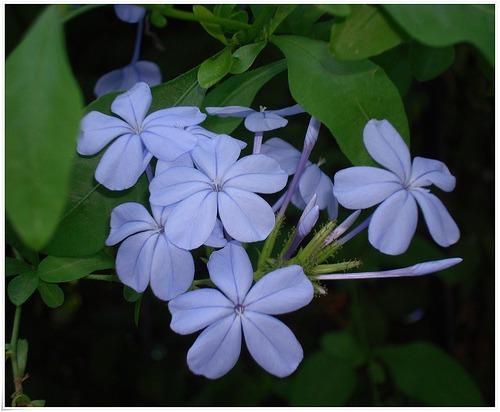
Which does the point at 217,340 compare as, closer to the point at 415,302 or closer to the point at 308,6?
the point at 308,6

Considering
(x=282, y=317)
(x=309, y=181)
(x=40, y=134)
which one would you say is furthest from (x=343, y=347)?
(x=40, y=134)

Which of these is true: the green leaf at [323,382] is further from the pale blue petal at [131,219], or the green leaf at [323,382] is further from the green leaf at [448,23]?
the green leaf at [448,23]

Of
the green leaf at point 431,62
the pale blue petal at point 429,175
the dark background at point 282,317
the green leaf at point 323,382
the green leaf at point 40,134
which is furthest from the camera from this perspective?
the dark background at point 282,317

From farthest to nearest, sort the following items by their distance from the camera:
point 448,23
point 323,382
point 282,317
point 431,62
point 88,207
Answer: point 282,317 < point 323,382 < point 431,62 < point 88,207 < point 448,23

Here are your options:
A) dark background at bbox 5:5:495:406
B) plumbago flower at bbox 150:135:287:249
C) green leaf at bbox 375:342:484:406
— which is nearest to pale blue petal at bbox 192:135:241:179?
plumbago flower at bbox 150:135:287:249

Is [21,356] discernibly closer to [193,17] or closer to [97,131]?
[97,131]

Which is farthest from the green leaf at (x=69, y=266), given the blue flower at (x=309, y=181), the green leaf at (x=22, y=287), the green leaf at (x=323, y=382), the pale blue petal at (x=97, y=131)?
the green leaf at (x=323, y=382)

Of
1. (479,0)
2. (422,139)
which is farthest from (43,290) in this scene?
(422,139)

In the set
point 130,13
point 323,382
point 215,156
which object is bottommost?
point 323,382
